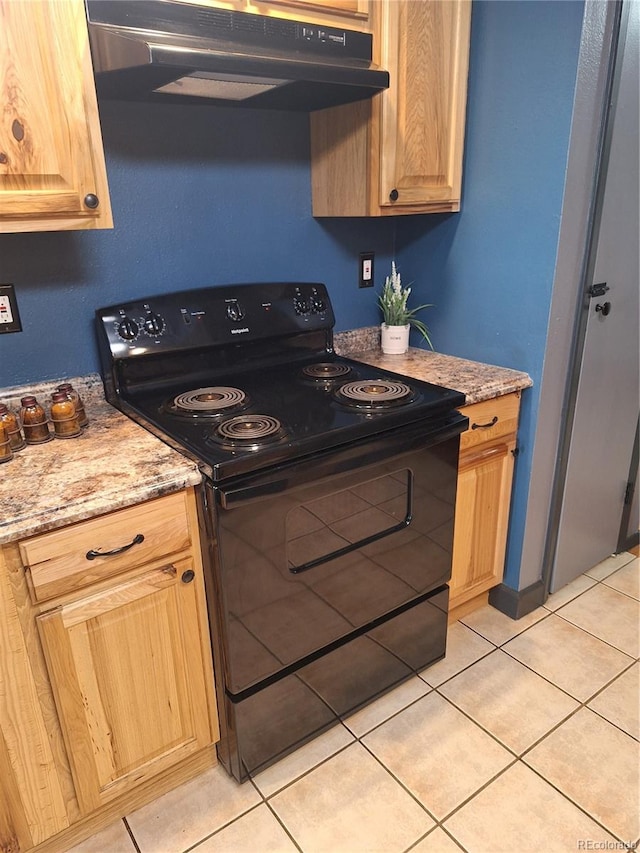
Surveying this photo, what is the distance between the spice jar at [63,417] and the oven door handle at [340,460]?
1.42ft

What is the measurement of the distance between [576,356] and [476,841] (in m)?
1.38

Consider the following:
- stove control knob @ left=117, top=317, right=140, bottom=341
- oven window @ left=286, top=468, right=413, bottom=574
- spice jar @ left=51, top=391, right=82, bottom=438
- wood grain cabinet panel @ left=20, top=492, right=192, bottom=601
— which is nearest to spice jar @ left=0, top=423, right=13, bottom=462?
spice jar @ left=51, top=391, right=82, bottom=438

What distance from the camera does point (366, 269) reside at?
7.43ft

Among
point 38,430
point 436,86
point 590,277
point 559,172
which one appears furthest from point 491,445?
point 38,430

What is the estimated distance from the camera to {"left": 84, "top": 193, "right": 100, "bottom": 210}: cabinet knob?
52.4 inches

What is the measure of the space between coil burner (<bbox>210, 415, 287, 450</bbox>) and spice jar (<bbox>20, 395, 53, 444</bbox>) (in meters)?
0.41

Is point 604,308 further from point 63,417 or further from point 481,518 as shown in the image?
point 63,417

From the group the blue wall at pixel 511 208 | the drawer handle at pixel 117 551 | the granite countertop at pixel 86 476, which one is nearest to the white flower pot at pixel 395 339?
the blue wall at pixel 511 208

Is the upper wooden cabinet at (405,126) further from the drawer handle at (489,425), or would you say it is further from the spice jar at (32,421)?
the spice jar at (32,421)

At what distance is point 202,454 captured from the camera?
1328 millimetres

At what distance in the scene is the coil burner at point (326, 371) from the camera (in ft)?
6.07

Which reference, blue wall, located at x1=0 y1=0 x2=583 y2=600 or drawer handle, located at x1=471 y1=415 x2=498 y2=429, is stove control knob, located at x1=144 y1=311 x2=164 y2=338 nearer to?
blue wall, located at x1=0 y1=0 x2=583 y2=600

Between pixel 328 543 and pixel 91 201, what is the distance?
0.96 m

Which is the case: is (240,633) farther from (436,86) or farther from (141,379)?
(436,86)
